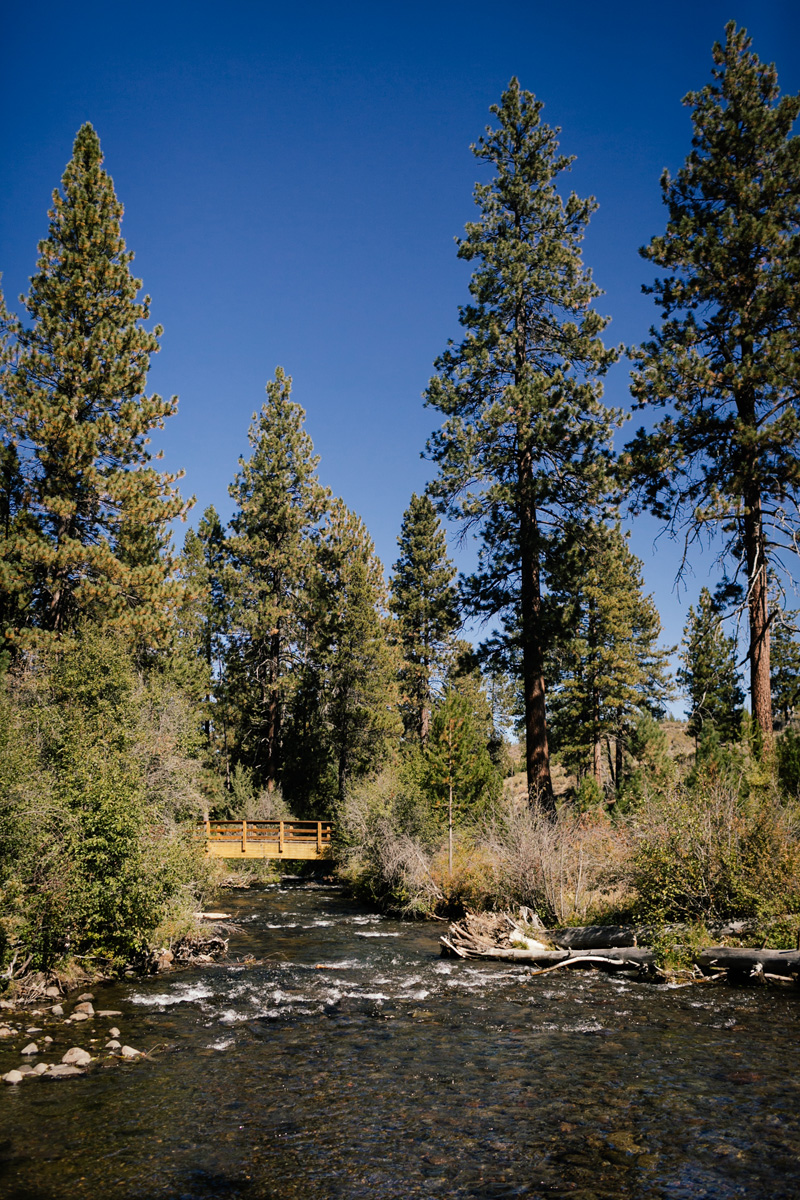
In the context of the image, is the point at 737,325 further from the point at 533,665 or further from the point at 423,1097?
the point at 423,1097

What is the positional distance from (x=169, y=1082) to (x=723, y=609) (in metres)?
15.0

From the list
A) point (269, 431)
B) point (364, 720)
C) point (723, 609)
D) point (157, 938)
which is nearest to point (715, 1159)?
point (157, 938)

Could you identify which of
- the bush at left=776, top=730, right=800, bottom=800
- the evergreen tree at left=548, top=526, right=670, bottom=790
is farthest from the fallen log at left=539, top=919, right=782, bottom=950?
the evergreen tree at left=548, top=526, right=670, bottom=790

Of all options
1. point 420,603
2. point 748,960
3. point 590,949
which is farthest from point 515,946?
point 420,603

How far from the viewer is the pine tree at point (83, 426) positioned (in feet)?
65.5

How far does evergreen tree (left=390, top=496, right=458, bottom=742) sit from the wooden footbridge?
12.8 metres

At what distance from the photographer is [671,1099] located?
6.74m

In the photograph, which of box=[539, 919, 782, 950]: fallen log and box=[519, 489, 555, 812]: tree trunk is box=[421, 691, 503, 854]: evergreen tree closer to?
box=[519, 489, 555, 812]: tree trunk

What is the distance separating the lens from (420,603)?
42.6 metres

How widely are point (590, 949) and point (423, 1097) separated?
21.7 feet

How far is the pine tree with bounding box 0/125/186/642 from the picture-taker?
20.0 m

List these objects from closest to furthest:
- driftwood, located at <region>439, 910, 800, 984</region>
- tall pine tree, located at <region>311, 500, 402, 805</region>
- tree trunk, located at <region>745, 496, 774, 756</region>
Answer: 1. driftwood, located at <region>439, 910, 800, 984</region>
2. tree trunk, located at <region>745, 496, 774, 756</region>
3. tall pine tree, located at <region>311, 500, 402, 805</region>

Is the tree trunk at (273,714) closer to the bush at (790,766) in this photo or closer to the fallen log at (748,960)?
the bush at (790,766)

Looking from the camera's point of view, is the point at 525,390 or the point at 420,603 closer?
the point at 525,390
